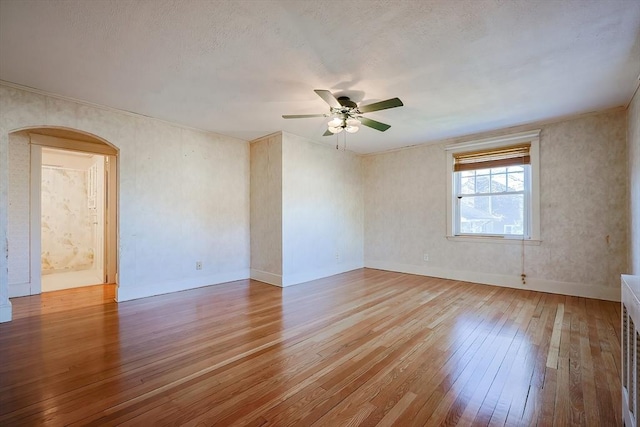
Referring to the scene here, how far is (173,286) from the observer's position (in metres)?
4.39

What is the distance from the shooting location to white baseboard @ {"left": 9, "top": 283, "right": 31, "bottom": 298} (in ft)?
13.5

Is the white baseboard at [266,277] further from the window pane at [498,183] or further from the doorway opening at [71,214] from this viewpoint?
the window pane at [498,183]

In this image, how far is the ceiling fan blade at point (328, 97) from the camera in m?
2.71

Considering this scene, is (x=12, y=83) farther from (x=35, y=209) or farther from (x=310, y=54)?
(x=310, y=54)

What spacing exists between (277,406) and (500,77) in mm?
3535

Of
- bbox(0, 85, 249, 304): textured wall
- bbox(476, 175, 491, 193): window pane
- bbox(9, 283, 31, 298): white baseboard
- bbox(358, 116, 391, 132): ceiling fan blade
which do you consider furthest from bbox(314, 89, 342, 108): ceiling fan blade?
bbox(9, 283, 31, 298): white baseboard

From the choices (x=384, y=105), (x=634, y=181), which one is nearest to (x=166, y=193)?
(x=384, y=105)

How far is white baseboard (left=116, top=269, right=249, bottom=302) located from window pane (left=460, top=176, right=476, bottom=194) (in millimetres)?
4318

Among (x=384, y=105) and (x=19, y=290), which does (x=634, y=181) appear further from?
(x=19, y=290)

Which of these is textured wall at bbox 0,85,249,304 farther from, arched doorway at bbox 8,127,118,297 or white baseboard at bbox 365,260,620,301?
white baseboard at bbox 365,260,620,301

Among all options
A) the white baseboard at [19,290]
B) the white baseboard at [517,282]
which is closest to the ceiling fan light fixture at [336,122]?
the white baseboard at [517,282]

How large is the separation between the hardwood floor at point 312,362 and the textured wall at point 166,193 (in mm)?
673

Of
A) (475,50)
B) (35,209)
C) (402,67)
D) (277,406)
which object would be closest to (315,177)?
(402,67)

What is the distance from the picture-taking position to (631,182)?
137 inches
